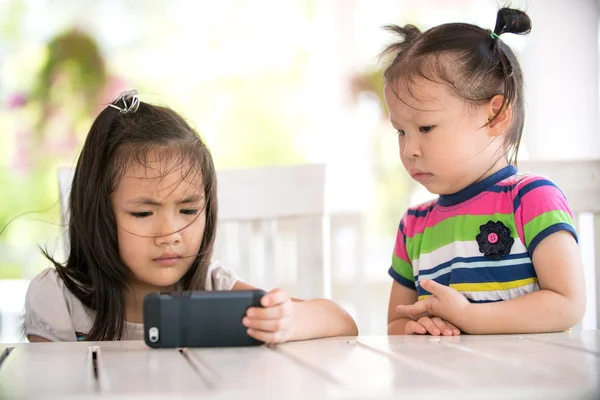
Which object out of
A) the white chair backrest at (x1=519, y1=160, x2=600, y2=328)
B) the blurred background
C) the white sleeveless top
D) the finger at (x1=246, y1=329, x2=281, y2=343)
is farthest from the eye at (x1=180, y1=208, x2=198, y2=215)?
the blurred background

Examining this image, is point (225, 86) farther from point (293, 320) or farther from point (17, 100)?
point (293, 320)

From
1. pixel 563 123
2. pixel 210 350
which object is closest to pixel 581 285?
pixel 210 350

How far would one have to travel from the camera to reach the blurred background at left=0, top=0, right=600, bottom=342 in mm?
4156

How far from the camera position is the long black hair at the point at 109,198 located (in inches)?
52.4

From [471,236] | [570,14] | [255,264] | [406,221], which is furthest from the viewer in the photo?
[570,14]

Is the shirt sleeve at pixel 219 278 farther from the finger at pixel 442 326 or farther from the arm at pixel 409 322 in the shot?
the finger at pixel 442 326

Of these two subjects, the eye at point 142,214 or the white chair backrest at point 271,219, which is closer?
the eye at point 142,214

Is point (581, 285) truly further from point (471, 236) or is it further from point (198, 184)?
point (198, 184)

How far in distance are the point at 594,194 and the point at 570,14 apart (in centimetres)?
229

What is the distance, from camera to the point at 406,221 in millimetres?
1417

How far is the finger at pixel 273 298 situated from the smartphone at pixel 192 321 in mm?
35

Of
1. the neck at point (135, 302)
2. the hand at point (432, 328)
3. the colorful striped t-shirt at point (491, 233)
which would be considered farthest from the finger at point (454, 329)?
the neck at point (135, 302)

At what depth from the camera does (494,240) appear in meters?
1.22

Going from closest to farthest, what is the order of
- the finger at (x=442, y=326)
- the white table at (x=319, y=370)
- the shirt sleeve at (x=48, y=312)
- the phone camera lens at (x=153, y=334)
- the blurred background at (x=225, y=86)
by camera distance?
the white table at (x=319, y=370) → the phone camera lens at (x=153, y=334) → the finger at (x=442, y=326) → the shirt sleeve at (x=48, y=312) → the blurred background at (x=225, y=86)
